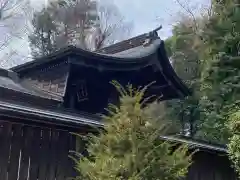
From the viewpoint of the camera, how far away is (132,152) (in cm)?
536

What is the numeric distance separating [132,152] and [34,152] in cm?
170

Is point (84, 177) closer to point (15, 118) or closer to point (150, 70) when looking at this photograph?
point (15, 118)

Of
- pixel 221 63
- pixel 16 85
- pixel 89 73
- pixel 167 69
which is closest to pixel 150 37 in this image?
pixel 167 69

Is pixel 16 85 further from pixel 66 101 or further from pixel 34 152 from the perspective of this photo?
pixel 34 152

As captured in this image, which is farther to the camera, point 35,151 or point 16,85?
point 16,85

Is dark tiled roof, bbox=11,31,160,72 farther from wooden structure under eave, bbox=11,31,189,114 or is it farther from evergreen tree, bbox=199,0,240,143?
evergreen tree, bbox=199,0,240,143

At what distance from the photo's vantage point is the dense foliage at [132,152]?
526 centimetres

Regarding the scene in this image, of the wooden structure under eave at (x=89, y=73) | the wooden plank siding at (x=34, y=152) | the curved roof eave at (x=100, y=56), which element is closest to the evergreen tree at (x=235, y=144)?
the wooden structure under eave at (x=89, y=73)

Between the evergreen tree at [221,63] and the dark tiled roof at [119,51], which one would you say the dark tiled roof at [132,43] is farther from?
the evergreen tree at [221,63]

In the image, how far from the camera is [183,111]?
2350cm

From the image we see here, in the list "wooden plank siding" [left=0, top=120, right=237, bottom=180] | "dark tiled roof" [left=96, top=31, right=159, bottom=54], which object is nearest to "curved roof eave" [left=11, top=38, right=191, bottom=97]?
"dark tiled roof" [left=96, top=31, right=159, bottom=54]

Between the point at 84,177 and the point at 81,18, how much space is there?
2940cm

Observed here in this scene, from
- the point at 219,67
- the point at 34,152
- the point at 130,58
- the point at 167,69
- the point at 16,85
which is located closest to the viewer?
the point at 34,152

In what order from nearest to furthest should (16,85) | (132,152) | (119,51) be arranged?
(132,152)
(16,85)
(119,51)
